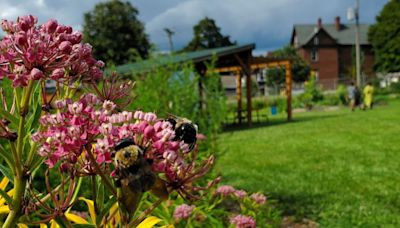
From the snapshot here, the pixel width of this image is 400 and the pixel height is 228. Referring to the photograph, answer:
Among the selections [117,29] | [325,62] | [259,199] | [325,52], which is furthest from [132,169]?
[325,52]

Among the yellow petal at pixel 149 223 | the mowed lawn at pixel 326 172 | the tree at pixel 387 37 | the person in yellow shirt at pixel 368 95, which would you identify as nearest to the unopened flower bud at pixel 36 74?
the yellow petal at pixel 149 223

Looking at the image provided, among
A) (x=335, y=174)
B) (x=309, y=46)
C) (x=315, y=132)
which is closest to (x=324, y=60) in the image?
(x=309, y=46)

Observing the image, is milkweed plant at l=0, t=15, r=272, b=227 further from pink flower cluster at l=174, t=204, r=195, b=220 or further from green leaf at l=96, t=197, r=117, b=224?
pink flower cluster at l=174, t=204, r=195, b=220

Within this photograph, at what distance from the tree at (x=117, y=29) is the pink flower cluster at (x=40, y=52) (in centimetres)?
4105

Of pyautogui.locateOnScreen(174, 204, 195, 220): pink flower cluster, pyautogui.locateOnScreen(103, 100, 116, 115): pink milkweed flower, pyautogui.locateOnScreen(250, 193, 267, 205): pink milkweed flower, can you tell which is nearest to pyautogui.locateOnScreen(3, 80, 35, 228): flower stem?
pyautogui.locateOnScreen(103, 100, 116, 115): pink milkweed flower

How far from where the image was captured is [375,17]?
54.4 m

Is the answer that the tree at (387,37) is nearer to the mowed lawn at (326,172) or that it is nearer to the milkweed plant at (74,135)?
the mowed lawn at (326,172)

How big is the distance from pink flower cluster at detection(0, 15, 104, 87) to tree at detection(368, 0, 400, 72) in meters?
51.6

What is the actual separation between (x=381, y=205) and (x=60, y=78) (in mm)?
5638

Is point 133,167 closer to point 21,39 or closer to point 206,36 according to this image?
point 21,39

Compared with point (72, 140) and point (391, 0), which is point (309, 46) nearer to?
point (391, 0)

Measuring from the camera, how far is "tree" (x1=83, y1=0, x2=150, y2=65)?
42125 millimetres

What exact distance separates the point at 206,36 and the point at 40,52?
62.2 meters

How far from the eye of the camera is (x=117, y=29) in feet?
140
